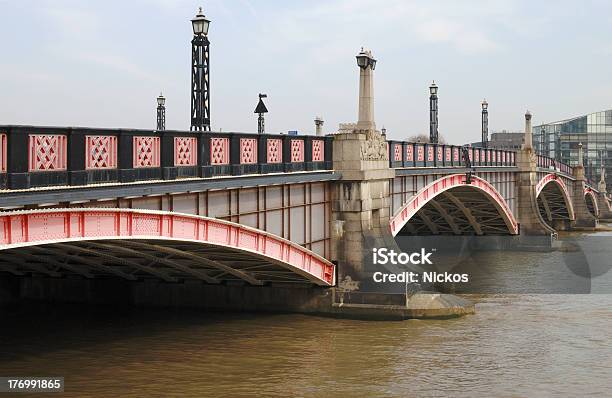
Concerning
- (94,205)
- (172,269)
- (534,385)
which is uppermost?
(94,205)

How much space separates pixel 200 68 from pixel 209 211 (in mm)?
3830

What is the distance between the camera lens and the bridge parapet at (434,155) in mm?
37716

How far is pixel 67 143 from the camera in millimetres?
17062

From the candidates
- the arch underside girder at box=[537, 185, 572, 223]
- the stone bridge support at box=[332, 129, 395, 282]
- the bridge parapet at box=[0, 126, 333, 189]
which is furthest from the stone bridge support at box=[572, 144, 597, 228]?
the bridge parapet at box=[0, 126, 333, 189]

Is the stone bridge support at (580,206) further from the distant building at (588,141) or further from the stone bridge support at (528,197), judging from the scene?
the distant building at (588,141)

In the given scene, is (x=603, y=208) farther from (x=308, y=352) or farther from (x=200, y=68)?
(x=200, y=68)

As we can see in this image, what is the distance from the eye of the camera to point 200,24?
74.7 ft

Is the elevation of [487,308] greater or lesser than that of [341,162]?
lesser

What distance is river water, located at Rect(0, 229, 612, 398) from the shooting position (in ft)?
72.5

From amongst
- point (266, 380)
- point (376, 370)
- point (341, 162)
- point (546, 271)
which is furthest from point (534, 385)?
point (546, 271)

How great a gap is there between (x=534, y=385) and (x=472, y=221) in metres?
39.0

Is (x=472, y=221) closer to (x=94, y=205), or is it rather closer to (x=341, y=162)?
(x=341, y=162)

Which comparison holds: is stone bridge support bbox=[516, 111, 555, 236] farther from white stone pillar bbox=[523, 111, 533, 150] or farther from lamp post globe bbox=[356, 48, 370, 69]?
lamp post globe bbox=[356, 48, 370, 69]

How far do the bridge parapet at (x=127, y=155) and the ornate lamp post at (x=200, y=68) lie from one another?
31.3 inches
